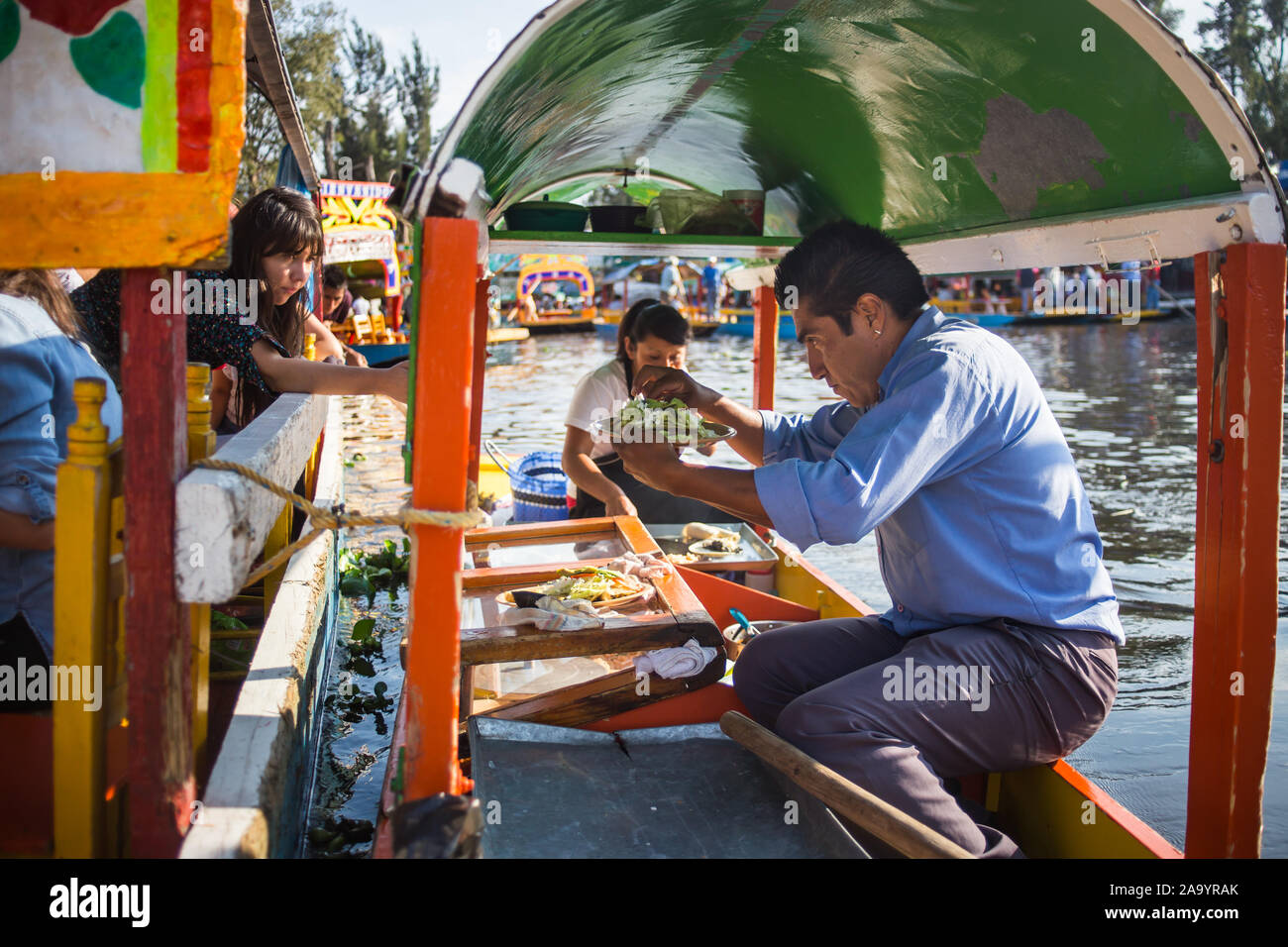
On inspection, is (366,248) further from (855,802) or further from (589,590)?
(855,802)

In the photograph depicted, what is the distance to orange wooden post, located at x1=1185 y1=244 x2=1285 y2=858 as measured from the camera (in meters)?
2.43

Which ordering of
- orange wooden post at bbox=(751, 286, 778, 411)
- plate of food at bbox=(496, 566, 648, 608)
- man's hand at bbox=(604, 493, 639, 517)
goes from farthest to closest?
orange wooden post at bbox=(751, 286, 778, 411), man's hand at bbox=(604, 493, 639, 517), plate of food at bbox=(496, 566, 648, 608)

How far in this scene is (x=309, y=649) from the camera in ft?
10.1

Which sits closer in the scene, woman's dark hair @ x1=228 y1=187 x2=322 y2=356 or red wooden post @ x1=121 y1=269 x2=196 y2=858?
red wooden post @ x1=121 y1=269 x2=196 y2=858

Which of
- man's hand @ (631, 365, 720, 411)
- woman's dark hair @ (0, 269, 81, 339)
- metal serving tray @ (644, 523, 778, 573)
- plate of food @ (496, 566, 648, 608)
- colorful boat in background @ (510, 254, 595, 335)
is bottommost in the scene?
metal serving tray @ (644, 523, 778, 573)

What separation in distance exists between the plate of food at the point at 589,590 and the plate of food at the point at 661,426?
2.01 ft

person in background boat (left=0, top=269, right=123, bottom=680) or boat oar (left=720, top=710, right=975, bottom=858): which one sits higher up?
person in background boat (left=0, top=269, right=123, bottom=680)

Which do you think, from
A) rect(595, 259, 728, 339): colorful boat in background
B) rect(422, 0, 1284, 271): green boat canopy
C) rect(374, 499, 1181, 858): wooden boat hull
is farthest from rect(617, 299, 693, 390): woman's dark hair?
rect(595, 259, 728, 339): colorful boat in background

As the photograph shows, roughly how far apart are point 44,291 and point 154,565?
1.06 metres

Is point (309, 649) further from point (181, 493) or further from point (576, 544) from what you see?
point (576, 544)

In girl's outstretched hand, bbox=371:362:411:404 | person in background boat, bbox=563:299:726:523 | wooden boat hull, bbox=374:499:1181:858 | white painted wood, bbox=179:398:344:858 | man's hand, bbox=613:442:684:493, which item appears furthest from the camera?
person in background boat, bbox=563:299:726:523

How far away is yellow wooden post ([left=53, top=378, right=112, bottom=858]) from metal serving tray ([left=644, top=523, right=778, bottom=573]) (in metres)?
3.18

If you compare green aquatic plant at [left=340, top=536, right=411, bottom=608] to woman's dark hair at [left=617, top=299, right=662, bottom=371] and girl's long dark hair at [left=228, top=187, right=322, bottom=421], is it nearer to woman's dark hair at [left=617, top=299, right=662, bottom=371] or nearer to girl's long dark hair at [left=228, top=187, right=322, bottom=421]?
woman's dark hair at [left=617, top=299, right=662, bottom=371]

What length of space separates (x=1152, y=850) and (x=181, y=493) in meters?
2.45
